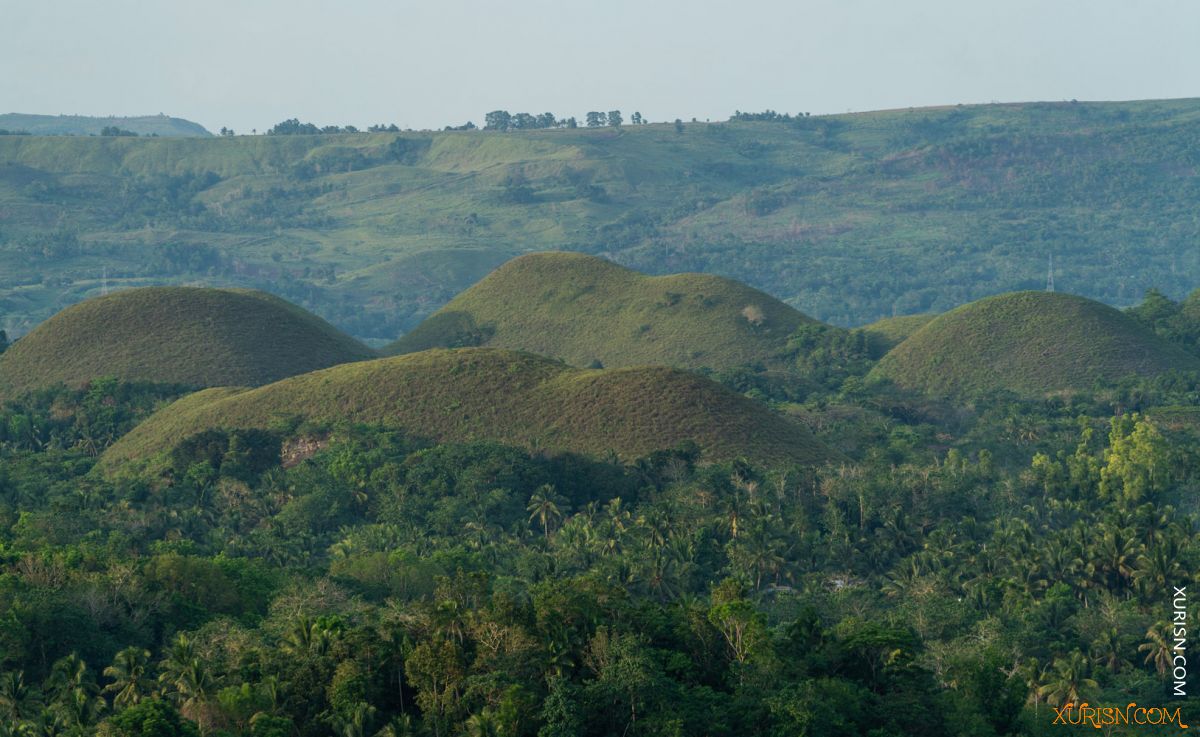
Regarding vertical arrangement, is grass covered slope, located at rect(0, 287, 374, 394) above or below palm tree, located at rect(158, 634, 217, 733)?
below

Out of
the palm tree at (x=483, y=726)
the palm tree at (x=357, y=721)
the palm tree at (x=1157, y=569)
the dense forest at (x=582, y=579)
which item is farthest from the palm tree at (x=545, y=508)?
the palm tree at (x=483, y=726)

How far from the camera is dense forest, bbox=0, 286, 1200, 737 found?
216 ft

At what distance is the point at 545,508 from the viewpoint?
120m

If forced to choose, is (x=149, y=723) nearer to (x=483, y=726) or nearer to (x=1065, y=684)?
(x=483, y=726)

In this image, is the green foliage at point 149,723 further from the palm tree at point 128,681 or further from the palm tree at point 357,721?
the palm tree at point 128,681

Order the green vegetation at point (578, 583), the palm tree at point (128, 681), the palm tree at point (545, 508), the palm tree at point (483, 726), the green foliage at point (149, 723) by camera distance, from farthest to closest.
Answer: the palm tree at point (545, 508) → the palm tree at point (128, 681) → the green vegetation at point (578, 583) → the palm tree at point (483, 726) → the green foliage at point (149, 723)

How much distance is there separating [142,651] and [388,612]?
10.3m

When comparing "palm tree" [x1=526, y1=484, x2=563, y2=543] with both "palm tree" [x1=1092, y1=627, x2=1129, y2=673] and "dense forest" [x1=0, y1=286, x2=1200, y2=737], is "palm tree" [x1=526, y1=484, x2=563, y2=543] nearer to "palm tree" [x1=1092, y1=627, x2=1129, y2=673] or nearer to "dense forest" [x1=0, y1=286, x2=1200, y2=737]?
"dense forest" [x1=0, y1=286, x2=1200, y2=737]

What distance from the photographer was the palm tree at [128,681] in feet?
219

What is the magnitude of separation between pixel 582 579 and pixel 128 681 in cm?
2104

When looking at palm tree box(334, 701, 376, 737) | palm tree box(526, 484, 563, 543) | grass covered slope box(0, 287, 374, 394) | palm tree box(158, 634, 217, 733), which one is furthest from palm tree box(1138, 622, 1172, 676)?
grass covered slope box(0, 287, 374, 394)

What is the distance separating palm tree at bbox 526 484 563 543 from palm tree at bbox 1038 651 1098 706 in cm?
4719

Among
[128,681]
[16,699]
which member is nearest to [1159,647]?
[128,681]

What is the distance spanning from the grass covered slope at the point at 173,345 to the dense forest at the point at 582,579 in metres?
10.2
